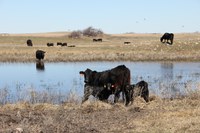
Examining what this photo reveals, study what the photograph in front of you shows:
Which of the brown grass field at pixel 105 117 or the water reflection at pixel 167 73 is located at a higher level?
the brown grass field at pixel 105 117

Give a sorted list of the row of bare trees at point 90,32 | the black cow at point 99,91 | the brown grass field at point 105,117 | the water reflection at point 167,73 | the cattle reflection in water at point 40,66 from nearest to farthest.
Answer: the brown grass field at point 105,117 < the black cow at point 99,91 < the water reflection at point 167,73 < the cattle reflection in water at point 40,66 < the row of bare trees at point 90,32

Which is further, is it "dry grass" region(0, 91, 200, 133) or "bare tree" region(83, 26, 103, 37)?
"bare tree" region(83, 26, 103, 37)

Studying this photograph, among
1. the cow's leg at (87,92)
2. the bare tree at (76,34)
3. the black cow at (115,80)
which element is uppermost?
the black cow at (115,80)

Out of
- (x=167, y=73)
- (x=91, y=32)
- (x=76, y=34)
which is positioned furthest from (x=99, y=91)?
(x=91, y=32)

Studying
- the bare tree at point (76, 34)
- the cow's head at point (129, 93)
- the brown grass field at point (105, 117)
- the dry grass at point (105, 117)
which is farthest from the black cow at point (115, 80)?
the bare tree at point (76, 34)

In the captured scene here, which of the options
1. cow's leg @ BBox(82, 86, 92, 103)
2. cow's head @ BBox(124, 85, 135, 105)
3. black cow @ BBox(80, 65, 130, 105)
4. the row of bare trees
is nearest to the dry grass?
cow's head @ BBox(124, 85, 135, 105)

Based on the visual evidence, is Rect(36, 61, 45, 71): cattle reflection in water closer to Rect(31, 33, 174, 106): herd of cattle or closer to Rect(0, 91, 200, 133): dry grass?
Rect(31, 33, 174, 106): herd of cattle

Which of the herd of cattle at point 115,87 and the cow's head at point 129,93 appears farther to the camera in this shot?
the herd of cattle at point 115,87

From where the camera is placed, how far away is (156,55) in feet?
138

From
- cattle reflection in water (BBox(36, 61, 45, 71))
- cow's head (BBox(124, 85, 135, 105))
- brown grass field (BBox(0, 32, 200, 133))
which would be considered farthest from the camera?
cattle reflection in water (BBox(36, 61, 45, 71))

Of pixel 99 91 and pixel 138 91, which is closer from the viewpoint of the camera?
pixel 138 91

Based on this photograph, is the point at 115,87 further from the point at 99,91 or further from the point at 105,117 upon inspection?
the point at 105,117

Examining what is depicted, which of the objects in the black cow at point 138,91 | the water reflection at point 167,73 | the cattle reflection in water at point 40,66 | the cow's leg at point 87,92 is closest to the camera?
the black cow at point 138,91

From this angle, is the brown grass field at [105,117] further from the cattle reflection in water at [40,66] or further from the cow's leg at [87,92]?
the cattle reflection in water at [40,66]
